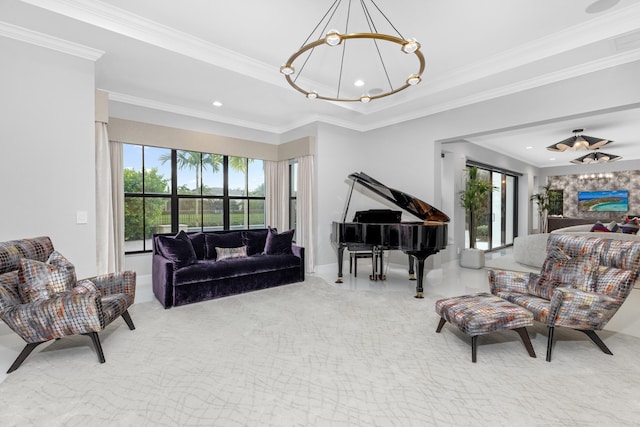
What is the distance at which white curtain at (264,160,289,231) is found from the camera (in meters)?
6.50

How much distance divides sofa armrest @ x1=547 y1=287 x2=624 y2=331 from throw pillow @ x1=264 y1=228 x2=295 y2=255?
3.51 metres

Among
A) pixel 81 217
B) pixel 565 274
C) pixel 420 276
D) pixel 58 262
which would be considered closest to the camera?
pixel 58 262

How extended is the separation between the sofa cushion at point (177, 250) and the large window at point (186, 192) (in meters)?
1.46

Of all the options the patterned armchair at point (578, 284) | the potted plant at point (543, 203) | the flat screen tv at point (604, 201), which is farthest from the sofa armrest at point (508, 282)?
the flat screen tv at point (604, 201)

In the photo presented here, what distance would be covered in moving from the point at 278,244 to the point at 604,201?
11345mm

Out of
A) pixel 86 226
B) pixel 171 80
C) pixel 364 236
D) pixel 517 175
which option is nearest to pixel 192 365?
pixel 86 226

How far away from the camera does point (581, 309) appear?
2416 mm

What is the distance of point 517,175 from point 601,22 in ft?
25.8

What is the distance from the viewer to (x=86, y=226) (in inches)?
134

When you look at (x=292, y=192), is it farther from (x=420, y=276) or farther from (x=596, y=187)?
(x=596, y=187)

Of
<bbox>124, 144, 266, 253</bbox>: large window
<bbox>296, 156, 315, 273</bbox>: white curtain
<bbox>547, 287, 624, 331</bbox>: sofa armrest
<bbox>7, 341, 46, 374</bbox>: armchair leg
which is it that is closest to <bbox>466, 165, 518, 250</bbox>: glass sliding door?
<bbox>296, 156, 315, 273</bbox>: white curtain

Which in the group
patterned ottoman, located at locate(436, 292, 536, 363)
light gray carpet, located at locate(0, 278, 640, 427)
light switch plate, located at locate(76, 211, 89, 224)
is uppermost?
light switch plate, located at locate(76, 211, 89, 224)

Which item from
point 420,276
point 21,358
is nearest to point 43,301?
point 21,358

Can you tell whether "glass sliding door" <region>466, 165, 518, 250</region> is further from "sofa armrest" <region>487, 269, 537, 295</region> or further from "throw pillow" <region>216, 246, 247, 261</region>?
"throw pillow" <region>216, 246, 247, 261</region>
